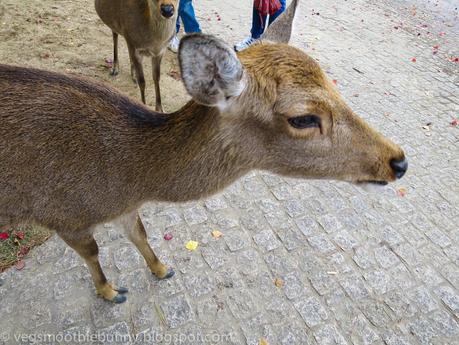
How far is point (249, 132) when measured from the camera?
2248mm

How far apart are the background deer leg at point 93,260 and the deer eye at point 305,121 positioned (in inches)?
67.1

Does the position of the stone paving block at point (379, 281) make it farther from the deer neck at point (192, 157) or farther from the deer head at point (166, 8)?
the deer head at point (166, 8)

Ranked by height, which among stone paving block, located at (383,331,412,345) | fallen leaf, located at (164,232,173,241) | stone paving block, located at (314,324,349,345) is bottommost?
stone paving block, located at (314,324,349,345)

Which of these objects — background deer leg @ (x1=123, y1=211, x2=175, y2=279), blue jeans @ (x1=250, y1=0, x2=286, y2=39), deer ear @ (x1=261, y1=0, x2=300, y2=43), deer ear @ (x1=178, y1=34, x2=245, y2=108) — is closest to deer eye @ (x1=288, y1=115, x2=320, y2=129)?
deer ear @ (x1=178, y1=34, x2=245, y2=108)

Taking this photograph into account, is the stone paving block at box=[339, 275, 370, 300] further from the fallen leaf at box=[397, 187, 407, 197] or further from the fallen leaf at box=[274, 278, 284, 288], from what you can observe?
the fallen leaf at box=[397, 187, 407, 197]

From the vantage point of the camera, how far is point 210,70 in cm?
192

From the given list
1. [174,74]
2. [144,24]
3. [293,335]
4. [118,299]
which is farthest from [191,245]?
[174,74]

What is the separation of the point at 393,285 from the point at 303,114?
2.50 metres

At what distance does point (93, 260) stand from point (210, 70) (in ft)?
6.30

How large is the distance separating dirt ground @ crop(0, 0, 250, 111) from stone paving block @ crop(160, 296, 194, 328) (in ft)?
11.2

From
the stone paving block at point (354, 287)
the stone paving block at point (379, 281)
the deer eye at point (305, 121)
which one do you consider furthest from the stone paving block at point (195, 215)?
the deer eye at point (305, 121)

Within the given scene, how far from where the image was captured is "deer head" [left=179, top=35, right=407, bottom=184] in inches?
77.4

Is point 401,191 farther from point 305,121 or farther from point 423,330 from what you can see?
point 305,121

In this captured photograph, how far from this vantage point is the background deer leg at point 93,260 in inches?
107
